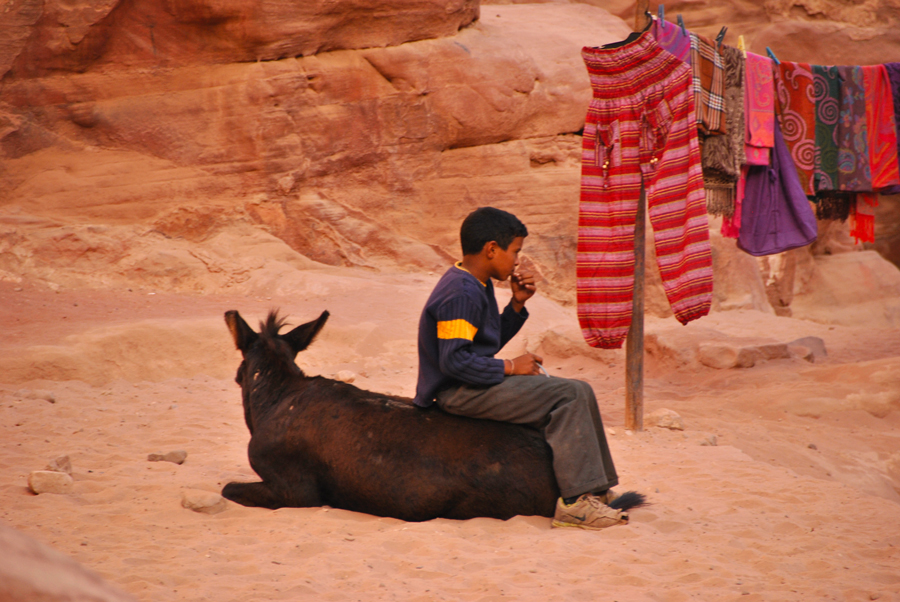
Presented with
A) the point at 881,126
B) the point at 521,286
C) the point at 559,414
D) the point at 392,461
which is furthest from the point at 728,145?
the point at 392,461

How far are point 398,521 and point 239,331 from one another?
1.40 m

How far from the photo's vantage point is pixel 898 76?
6316mm

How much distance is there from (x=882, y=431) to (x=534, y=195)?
7538 mm

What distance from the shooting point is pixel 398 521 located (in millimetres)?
3387

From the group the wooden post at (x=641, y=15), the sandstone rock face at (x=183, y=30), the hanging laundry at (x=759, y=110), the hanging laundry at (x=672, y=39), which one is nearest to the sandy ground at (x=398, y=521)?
the hanging laundry at (x=759, y=110)

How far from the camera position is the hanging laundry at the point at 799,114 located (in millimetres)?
6129

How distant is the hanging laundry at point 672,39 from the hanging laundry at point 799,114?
1.31 meters

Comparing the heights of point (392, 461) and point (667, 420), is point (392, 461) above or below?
above

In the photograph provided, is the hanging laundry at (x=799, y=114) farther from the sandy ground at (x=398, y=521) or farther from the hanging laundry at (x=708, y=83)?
the sandy ground at (x=398, y=521)

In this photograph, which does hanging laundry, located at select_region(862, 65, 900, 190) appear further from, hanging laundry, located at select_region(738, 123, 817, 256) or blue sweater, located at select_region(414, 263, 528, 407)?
blue sweater, located at select_region(414, 263, 528, 407)

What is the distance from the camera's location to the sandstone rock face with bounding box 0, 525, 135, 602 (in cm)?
97

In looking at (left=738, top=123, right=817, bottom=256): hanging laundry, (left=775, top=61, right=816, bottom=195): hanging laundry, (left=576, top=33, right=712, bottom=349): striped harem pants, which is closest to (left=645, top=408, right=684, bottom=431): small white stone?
(left=576, top=33, right=712, bottom=349): striped harem pants

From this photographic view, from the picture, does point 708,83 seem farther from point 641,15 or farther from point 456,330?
point 456,330

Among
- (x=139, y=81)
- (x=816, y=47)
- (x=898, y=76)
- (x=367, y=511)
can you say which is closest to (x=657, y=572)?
(x=367, y=511)
